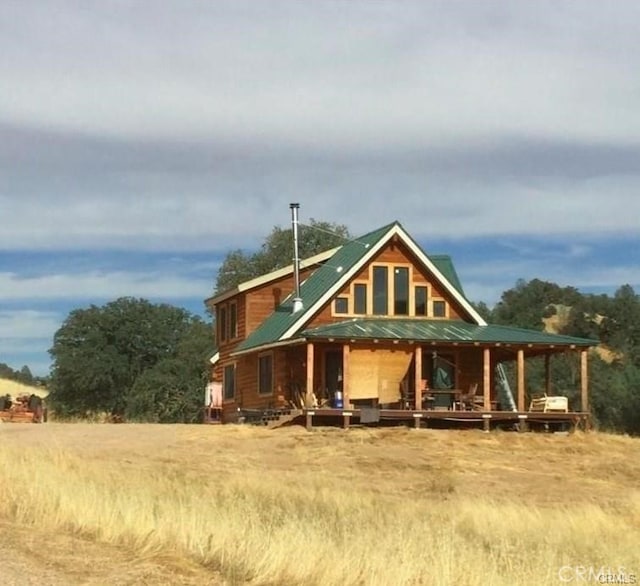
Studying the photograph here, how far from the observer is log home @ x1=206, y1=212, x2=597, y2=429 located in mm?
30750

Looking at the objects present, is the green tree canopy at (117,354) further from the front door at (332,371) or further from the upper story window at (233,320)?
the front door at (332,371)

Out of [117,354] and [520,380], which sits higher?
[117,354]

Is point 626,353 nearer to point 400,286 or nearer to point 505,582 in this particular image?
point 400,286

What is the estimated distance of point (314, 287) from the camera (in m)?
35.4

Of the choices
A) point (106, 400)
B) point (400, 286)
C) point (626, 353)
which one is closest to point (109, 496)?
point (400, 286)

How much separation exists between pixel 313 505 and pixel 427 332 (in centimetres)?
1600

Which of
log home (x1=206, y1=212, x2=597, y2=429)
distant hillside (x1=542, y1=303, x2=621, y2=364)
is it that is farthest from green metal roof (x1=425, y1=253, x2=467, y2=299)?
distant hillside (x1=542, y1=303, x2=621, y2=364)

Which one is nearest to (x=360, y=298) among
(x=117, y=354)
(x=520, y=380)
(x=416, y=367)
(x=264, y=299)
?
(x=416, y=367)

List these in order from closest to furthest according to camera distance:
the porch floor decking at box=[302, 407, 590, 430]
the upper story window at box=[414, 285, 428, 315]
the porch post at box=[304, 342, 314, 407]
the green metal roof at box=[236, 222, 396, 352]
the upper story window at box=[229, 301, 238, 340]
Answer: the porch post at box=[304, 342, 314, 407] → the porch floor decking at box=[302, 407, 590, 430] → the green metal roof at box=[236, 222, 396, 352] → the upper story window at box=[414, 285, 428, 315] → the upper story window at box=[229, 301, 238, 340]

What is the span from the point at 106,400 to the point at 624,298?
37656 mm

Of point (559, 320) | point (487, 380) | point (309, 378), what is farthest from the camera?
point (559, 320)

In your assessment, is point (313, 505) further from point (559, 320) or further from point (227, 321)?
point (559, 320)

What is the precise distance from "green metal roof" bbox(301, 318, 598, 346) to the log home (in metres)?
0.04

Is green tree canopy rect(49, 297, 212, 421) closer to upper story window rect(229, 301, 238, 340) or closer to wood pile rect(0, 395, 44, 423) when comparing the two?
wood pile rect(0, 395, 44, 423)
